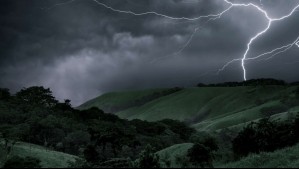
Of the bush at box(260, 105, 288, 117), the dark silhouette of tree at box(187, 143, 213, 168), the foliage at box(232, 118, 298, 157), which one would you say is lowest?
the dark silhouette of tree at box(187, 143, 213, 168)

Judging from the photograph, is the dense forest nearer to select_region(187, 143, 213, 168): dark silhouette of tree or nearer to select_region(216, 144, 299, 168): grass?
select_region(187, 143, 213, 168): dark silhouette of tree

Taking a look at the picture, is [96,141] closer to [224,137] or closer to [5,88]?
[224,137]

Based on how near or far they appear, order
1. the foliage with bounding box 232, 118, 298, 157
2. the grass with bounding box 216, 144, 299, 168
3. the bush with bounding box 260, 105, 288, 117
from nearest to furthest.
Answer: the grass with bounding box 216, 144, 299, 168
the foliage with bounding box 232, 118, 298, 157
the bush with bounding box 260, 105, 288, 117

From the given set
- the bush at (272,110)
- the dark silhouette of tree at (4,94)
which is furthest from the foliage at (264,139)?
the bush at (272,110)

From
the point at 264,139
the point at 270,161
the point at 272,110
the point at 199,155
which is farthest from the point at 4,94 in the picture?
the point at 270,161

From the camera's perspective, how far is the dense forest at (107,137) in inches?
1314

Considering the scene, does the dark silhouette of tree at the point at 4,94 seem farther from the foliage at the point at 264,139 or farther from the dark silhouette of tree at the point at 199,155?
the dark silhouette of tree at the point at 199,155

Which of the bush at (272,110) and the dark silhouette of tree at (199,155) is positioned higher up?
the bush at (272,110)

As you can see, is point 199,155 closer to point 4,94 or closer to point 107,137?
point 107,137

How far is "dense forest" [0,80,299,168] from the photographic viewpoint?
33.4 meters

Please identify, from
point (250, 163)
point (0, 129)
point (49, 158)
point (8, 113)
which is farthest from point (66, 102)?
point (250, 163)

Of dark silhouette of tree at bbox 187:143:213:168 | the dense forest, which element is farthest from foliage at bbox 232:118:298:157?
dark silhouette of tree at bbox 187:143:213:168

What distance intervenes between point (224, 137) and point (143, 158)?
106 metres

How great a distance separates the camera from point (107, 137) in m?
98.4
